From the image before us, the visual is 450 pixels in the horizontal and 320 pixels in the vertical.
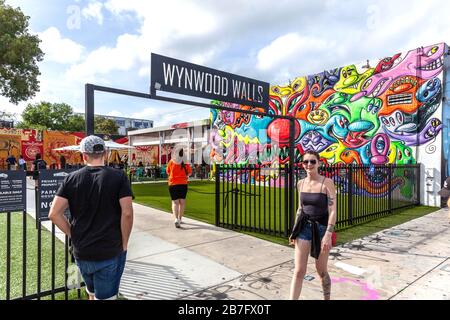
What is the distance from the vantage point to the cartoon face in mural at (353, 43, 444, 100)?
10625 mm

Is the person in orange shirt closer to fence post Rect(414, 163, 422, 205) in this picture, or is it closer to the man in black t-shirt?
the man in black t-shirt

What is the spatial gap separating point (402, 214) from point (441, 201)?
7.89 ft

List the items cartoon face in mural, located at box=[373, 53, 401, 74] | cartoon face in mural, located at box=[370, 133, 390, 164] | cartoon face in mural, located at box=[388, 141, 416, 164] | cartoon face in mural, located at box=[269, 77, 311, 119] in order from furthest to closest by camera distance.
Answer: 1. cartoon face in mural, located at box=[269, 77, 311, 119]
2. cartoon face in mural, located at box=[370, 133, 390, 164]
3. cartoon face in mural, located at box=[373, 53, 401, 74]
4. cartoon face in mural, located at box=[388, 141, 416, 164]

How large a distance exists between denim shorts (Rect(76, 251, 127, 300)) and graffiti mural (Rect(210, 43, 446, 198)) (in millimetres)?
10414

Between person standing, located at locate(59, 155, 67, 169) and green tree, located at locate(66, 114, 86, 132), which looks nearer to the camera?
person standing, located at locate(59, 155, 67, 169)

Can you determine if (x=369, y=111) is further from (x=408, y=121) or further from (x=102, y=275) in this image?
(x=102, y=275)

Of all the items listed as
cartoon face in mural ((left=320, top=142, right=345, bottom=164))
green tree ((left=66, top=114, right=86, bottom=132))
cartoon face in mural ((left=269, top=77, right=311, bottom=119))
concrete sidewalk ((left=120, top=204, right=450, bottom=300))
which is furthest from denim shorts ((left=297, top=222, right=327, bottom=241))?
green tree ((left=66, top=114, right=86, bottom=132))

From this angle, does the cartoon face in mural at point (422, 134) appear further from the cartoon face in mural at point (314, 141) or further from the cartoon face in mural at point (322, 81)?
the cartoon face in mural at point (322, 81)

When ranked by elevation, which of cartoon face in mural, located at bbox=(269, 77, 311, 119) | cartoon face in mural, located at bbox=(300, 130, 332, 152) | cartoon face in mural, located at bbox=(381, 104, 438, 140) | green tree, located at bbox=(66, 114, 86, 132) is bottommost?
cartoon face in mural, located at bbox=(300, 130, 332, 152)

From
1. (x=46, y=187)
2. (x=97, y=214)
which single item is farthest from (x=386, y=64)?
(x=97, y=214)

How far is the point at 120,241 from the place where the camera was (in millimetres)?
2555

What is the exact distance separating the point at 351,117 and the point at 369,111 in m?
0.79
